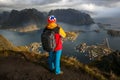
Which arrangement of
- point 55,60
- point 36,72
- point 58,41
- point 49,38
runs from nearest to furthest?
point 49,38 → point 58,41 → point 55,60 → point 36,72

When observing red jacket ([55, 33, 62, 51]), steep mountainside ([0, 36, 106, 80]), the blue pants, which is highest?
red jacket ([55, 33, 62, 51])

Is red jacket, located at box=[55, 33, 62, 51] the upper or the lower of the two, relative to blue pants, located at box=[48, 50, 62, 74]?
upper

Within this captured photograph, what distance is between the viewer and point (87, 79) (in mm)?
11109

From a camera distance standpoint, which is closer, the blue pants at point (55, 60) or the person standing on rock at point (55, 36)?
the person standing on rock at point (55, 36)

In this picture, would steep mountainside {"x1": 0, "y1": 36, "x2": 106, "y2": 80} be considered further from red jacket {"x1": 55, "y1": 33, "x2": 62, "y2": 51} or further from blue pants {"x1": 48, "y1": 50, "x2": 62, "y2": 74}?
red jacket {"x1": 55, "y1": 33, "x2": 62, "y2": 51}

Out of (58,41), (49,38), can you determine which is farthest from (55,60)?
(49,38)

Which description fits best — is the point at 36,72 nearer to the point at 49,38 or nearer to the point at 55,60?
the point at 55,60

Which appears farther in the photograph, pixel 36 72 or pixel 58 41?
pixel 36 72

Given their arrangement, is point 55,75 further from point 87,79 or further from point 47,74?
point 87,79

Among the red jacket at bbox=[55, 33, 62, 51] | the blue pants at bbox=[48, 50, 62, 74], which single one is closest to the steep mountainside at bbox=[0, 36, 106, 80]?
the blue pants at bbox=[48, 50, 62, 74]

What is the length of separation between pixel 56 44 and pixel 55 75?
1.54 metres

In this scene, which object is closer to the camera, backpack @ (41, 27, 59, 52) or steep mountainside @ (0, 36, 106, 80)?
backpack @ (41, 27, 59, 52)

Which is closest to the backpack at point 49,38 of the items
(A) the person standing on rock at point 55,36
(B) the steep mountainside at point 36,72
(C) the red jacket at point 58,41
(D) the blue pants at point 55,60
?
(A) the person standing on rock at point 55,36

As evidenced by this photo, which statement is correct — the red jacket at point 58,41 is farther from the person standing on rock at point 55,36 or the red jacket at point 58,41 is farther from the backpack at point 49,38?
the backpack at point 49,38
